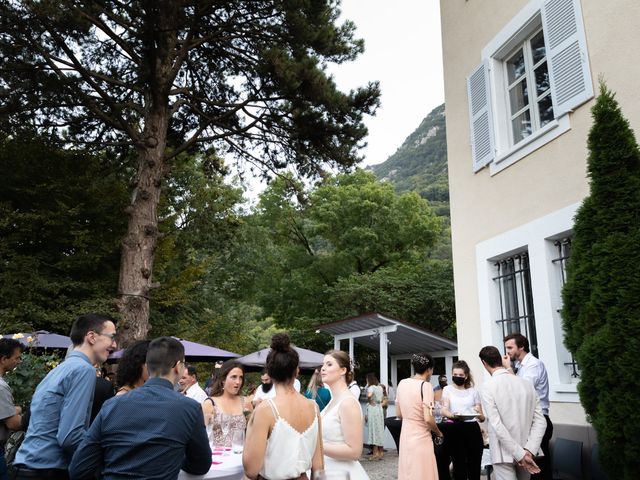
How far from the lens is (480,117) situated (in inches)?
294

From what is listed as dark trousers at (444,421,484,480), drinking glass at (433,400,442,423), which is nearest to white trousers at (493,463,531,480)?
dark trousers at (444,421,484,480)

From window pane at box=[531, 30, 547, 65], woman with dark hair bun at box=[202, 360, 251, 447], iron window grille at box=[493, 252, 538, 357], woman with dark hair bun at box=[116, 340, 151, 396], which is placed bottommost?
woman with dark hair bun at box=[202, 360, 251, 447]

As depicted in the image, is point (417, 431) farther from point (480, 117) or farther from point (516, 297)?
point (480, 117)

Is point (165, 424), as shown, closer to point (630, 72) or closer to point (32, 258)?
point (630, 72)

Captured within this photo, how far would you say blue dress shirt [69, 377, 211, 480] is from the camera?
233 cm

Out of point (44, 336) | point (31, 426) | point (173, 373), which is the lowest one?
point (31, 426)

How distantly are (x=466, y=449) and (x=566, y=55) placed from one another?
4942mm

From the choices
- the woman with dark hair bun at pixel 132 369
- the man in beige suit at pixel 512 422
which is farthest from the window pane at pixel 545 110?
the woman with dark hair bun at pixel 132 369

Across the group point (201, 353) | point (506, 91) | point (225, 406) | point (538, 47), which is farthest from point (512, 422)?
point (201, 353)

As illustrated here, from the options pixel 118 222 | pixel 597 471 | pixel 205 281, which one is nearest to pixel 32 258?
pixel 118 222

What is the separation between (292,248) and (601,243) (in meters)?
24.7

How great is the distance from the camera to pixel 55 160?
13656 mm

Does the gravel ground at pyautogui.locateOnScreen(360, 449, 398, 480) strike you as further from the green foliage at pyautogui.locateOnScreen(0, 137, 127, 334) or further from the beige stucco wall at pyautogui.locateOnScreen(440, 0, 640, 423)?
the green foliage at pyautogui.locateOnScreen(0, 137, 127, 334)

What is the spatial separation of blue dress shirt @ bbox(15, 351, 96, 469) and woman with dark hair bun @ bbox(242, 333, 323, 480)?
96 cm
